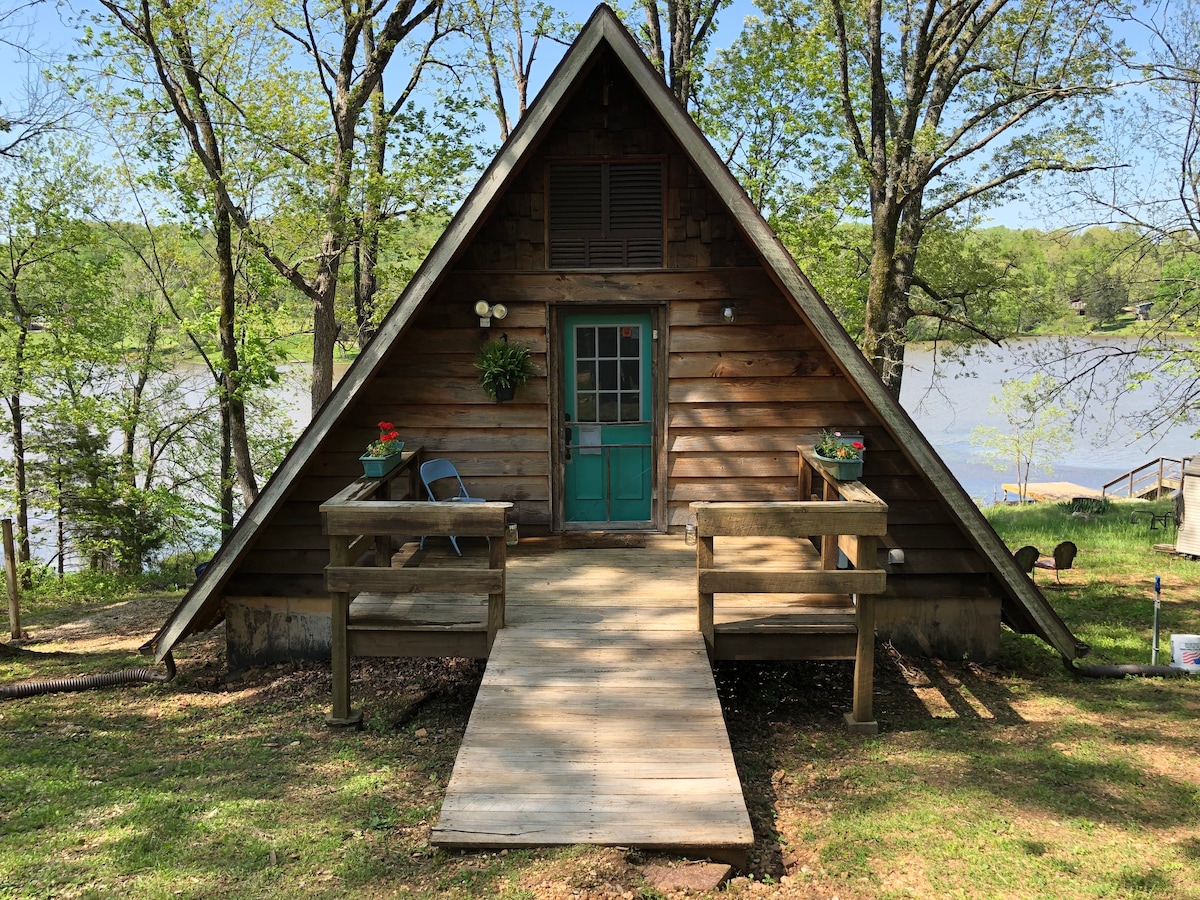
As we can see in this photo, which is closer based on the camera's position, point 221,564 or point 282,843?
point 282,843

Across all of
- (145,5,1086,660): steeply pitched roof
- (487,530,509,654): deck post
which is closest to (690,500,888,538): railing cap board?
(145,5,1086,660): steeply pitched roof

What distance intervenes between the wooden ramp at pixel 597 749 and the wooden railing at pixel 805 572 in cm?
47

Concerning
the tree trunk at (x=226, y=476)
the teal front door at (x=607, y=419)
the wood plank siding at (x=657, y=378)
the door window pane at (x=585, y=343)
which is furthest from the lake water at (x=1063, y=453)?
the door window pane at (x=585, y=343)

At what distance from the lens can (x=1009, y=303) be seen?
17.1 metres

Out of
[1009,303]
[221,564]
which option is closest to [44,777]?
[221,564]

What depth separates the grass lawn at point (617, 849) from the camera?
13.1 ft

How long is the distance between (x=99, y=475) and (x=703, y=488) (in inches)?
505

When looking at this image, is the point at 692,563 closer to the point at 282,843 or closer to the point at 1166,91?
the point at 282,843

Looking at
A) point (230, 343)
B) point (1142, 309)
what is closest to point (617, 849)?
point (1142, 309)

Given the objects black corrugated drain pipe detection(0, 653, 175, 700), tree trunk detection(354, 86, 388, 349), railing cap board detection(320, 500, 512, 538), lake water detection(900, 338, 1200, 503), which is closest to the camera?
railing cap board detection(320, 500, 512, 538)

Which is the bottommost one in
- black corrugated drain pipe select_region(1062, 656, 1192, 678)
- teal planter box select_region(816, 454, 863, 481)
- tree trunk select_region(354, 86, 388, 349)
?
black corrugated drain pipe select_region(1062, 656, 1192, 678)

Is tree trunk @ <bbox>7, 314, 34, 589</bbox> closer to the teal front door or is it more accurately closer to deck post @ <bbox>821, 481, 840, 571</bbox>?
the teal front door

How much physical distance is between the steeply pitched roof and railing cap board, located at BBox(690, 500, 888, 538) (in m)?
0.95

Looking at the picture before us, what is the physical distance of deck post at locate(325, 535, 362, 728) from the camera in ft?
19.7
